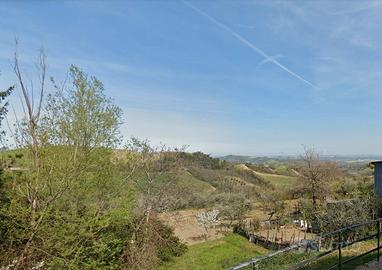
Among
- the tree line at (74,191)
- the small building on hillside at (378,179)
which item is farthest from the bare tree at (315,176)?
the tree line at (74,191)

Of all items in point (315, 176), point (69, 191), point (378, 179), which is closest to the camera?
point (69, 191)

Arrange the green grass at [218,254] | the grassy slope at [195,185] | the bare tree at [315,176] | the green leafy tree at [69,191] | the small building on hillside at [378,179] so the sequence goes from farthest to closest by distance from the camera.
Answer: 1. the bare tree at [315,176]
2. the grassy slope at [195,185]
3. the small building on hillside at [378,179]
4. the green grass at [218,254]
5. the green leafy tree at [69,191]

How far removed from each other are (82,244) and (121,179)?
4.70 meters

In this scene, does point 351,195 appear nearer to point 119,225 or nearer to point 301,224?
point 301,224

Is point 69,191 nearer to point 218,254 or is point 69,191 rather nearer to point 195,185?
point 218,254

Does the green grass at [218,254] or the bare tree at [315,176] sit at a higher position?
the bare tree at [315,176]

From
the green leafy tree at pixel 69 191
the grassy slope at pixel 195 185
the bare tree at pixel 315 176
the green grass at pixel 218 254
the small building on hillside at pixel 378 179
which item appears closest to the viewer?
the green leafy tree at pixel 69 191

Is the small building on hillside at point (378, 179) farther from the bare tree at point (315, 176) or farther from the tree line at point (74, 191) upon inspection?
the tree line at point (74, 191)

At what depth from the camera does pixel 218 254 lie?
22.2m

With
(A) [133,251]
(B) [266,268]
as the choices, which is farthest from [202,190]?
(B) [266,268]

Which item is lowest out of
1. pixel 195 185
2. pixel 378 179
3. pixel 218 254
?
pixel 218 254

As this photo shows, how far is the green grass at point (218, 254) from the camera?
65.1 ft

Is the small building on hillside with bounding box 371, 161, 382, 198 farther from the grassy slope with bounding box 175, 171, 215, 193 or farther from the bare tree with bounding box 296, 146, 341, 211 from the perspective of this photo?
the grassy slope with bounding box 175, 171, 215, 193

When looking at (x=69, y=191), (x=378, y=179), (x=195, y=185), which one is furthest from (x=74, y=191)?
(x=195, y=185)
